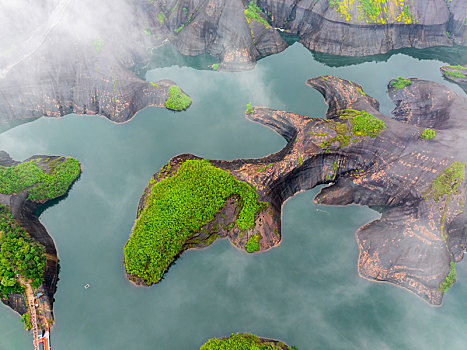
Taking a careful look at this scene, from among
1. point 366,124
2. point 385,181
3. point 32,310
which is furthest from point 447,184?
point 32,310

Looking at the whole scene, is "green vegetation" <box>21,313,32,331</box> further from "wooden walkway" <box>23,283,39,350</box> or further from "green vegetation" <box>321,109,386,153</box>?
"green vegetation" <box>321,109,386,153</box>

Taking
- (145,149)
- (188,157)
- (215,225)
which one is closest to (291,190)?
(215,225)

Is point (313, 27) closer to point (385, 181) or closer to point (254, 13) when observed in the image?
point (254, 13)

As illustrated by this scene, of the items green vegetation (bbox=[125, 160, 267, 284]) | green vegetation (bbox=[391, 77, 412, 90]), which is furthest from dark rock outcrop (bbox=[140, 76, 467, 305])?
green vegetation (bbox=[391, 77, 412, 90])

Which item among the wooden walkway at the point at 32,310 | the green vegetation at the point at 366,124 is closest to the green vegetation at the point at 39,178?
the wooden walkway at the point at 32,310

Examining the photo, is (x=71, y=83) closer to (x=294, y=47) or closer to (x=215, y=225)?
(x=215, y=225)
